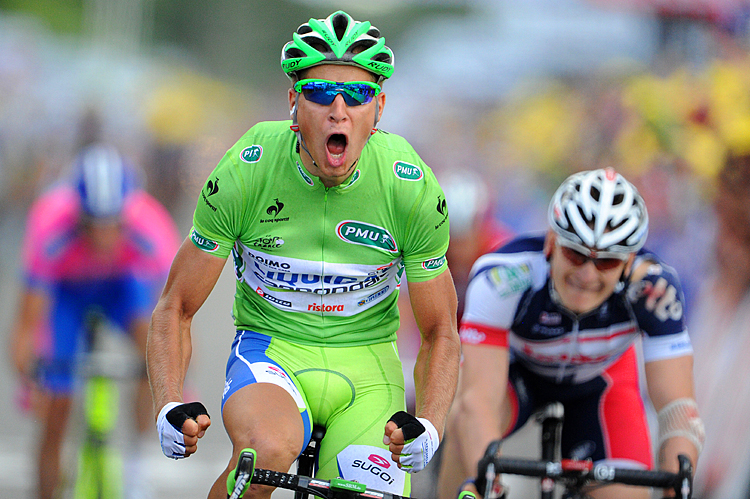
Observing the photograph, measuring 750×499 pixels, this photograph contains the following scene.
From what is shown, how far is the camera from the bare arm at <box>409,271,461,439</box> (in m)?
3.45

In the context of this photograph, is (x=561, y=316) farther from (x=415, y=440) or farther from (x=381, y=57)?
(x=381, y=57)

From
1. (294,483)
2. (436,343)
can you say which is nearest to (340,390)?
(436,343)

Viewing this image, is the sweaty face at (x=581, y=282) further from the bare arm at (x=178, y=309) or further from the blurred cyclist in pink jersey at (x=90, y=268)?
the blurred cyclist in pink jersey at (x=90, y=268)

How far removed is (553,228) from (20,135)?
1949cm

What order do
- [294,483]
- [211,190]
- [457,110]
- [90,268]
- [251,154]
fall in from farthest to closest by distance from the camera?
1. [457,110]
2. [90,268]
3. [251,154]
4. [211,190]
5. [294,483]

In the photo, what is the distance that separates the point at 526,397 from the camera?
5023mm

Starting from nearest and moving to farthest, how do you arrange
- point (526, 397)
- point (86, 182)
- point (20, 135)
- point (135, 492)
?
point (526, 397) < point (135, 492) < point (86, 182) < point (20, 135)

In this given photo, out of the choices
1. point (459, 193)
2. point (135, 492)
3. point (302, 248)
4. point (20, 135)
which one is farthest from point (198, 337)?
point (302, 248)

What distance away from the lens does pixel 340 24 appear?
3.48m

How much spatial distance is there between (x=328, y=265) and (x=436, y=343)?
519 mm

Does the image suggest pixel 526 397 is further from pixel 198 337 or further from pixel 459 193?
pixel 198 337

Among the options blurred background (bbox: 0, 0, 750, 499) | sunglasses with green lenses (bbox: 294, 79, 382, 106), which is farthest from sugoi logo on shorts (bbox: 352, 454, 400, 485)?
blurred background (bbox: 0, 0, 750, 499)

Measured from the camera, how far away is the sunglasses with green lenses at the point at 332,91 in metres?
3.29

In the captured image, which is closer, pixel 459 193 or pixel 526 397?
pixel 526 397
